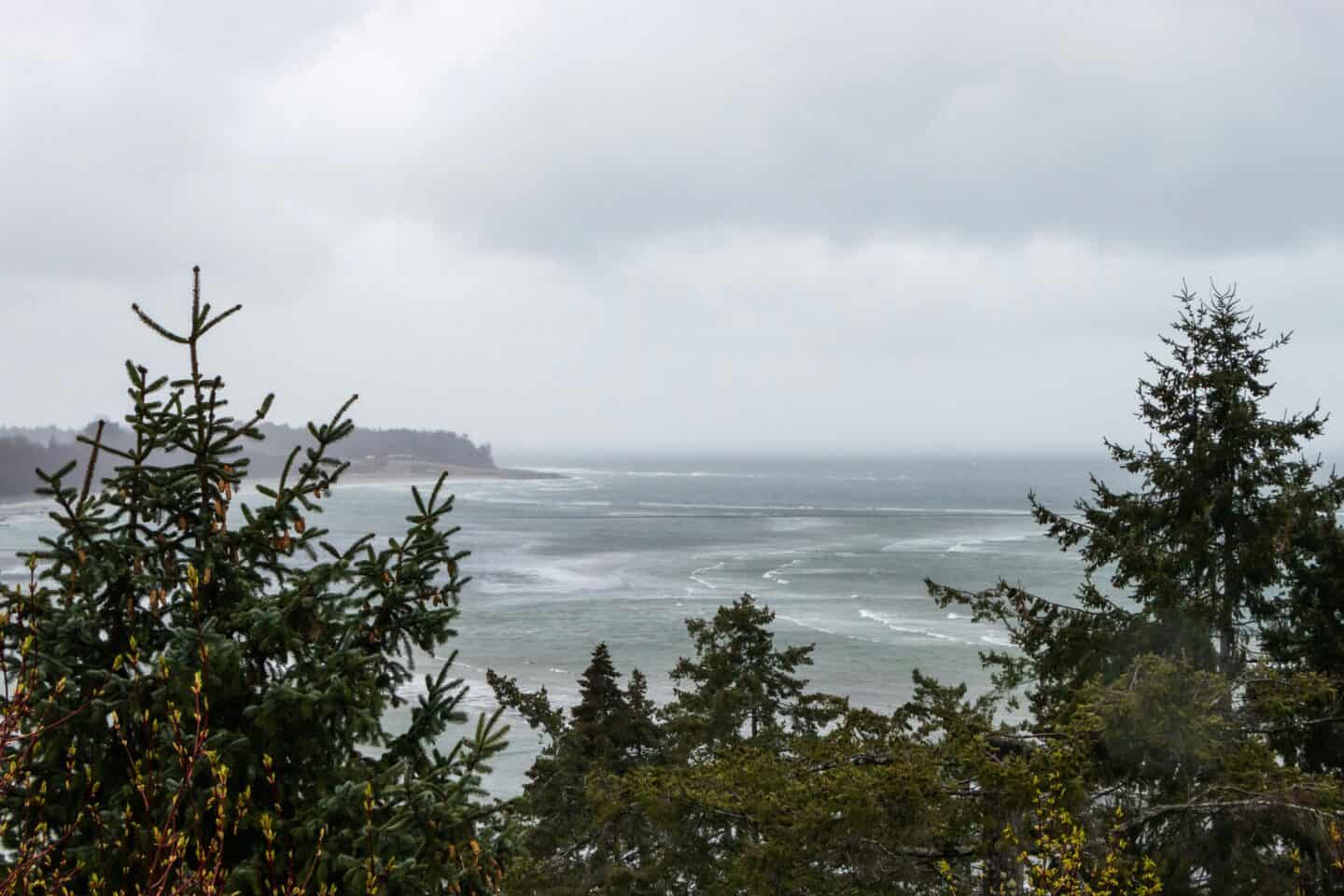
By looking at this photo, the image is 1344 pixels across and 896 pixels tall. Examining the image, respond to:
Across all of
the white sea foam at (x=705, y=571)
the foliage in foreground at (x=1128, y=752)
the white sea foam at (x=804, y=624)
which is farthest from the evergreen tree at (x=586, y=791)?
the white sea foam at (x=705, y=571)

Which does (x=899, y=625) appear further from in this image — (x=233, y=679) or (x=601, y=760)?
(x=233, y=679)

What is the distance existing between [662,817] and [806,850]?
1.48m

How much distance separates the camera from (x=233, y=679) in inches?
172

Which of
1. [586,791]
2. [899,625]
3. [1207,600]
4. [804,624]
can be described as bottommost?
[899,625]

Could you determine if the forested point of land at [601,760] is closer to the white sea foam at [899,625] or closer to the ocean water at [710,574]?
the ocean water at [710,574]

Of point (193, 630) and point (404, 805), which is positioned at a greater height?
point (193, 630)

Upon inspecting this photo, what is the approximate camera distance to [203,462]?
15.3 feet

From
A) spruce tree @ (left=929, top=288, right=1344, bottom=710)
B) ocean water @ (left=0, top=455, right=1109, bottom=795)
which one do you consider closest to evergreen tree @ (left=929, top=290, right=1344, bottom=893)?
spruce tree @ (left=929, top=288, right=1344, bottom=710)

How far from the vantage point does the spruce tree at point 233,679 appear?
4.02 metres

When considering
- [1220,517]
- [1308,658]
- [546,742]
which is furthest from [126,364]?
[546,742]

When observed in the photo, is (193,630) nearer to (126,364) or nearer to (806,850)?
(126,364)

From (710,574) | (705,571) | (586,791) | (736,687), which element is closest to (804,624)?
(710,574)

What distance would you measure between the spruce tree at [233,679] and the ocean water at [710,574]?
22655mm

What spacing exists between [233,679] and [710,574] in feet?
204
